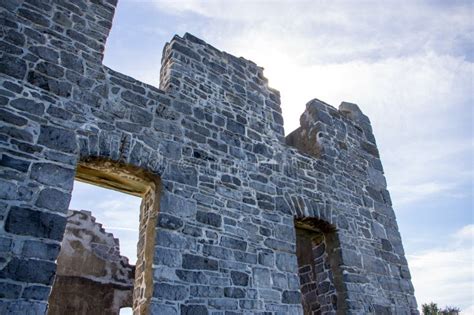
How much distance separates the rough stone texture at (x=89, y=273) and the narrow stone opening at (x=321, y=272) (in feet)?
15.9

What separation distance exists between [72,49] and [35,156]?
63.6 inches

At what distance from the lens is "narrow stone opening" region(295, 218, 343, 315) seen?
6.24m

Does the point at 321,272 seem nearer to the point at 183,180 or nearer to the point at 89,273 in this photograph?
the point at 183,180

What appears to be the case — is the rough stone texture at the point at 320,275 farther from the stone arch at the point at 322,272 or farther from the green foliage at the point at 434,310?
the green foliage at the point at 434,310

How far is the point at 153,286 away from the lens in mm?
4156

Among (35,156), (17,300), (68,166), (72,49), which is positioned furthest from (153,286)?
(72,49)

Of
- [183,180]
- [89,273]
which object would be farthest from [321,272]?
[89,273]

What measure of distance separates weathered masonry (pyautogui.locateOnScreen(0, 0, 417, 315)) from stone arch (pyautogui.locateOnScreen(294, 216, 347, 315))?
25 mm

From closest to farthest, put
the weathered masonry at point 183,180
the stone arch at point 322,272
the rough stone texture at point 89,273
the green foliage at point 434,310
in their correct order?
the weathered masonry at point 183,180
the stone arch at point 322,272
the rough stone texture at point 89,273
the green foliage at point 434,310

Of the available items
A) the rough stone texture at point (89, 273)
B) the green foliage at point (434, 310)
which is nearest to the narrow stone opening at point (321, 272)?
the rough stone texture at point (89, 273)

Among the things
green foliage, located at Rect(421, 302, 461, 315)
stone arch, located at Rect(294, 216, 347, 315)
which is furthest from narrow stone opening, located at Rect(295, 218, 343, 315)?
green foliage, located at Rect(421, 302, 461, 315)

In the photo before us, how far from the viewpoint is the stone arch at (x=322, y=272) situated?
6184 mm

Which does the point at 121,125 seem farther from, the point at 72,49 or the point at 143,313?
the point at 143,313

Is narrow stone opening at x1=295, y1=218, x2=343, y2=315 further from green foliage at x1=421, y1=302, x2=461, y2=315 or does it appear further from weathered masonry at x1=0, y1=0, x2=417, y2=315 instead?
green foliage at x1=421, y1=302, x2=461, y2=315
